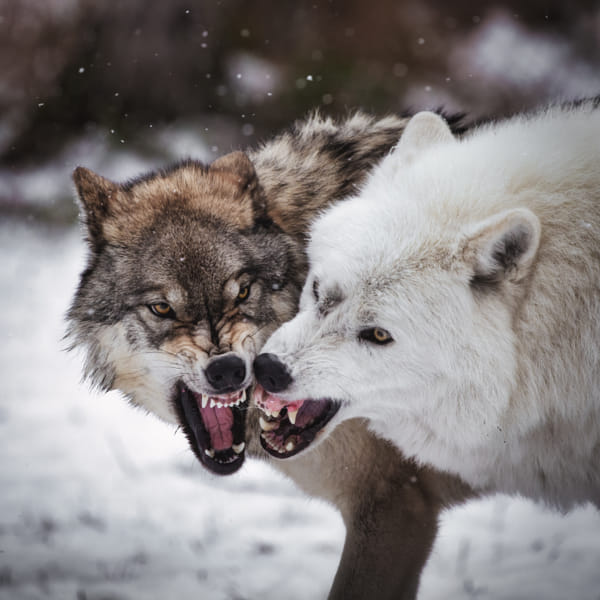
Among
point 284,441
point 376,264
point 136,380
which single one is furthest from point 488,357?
point 136,380

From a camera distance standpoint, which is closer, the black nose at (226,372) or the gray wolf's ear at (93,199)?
the black nose at (226,372)

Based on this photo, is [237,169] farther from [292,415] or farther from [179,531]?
[179,531]

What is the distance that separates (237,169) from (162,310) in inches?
35.7

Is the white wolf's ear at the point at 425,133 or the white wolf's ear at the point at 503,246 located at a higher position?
the white wolf's ear at the point at 425,133

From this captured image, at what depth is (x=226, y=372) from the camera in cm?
275

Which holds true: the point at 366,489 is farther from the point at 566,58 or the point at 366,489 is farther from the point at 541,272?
the point at 566,58

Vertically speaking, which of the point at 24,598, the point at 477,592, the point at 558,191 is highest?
the point at 558,191

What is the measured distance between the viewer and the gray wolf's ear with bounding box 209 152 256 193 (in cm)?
325

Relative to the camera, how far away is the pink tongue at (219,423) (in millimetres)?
3145

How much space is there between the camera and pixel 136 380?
315cm

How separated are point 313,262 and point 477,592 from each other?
2.10m

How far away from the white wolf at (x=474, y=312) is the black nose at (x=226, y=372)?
358 millimetres

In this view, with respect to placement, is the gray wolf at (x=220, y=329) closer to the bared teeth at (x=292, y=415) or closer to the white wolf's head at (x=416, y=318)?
the bared teeth at (x=292, y=415)

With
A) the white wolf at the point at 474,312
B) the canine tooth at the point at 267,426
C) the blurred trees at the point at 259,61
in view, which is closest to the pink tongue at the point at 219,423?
the canine tooth at the point at 267,426
